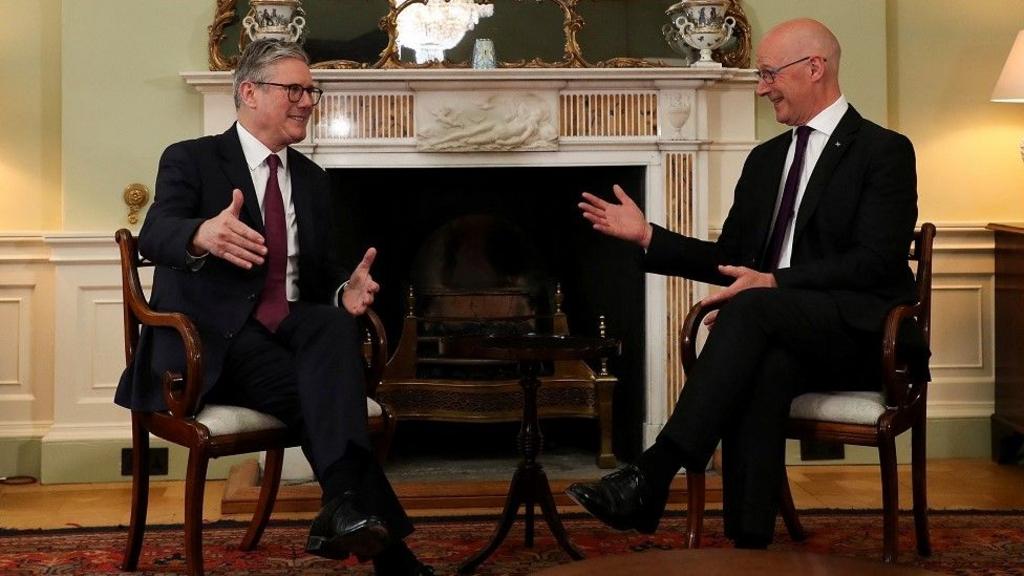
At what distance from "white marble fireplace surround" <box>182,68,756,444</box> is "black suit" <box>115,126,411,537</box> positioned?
1072mm

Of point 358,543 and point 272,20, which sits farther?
point 272,20

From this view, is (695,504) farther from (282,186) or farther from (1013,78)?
(1013,78)

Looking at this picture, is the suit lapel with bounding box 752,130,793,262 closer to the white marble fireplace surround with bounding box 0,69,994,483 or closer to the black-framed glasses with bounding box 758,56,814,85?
the black-framed glasses with bounding box 758,56,814,85

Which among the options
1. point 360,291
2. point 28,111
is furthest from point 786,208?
point 28,111

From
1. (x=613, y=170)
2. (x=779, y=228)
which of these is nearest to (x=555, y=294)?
(x=613, y=170)

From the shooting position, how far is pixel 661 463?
2.89 metres

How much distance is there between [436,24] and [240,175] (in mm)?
1429

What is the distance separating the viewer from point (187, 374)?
116 inches

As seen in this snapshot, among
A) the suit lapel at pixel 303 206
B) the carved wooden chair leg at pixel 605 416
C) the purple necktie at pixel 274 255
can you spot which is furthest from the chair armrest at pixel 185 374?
the carved wooden chair leg at pixel 605 416

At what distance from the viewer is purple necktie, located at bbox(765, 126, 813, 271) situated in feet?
11.0

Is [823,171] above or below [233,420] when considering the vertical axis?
above

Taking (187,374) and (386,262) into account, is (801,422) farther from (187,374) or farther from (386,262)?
(386,262)

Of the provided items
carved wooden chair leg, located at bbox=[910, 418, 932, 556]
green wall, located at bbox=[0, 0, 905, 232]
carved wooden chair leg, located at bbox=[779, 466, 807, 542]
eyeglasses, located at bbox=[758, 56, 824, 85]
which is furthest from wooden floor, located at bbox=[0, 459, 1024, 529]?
eyeglasses, located at bbox=[758, 56, 824, 85]

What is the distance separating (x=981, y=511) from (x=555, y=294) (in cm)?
173
